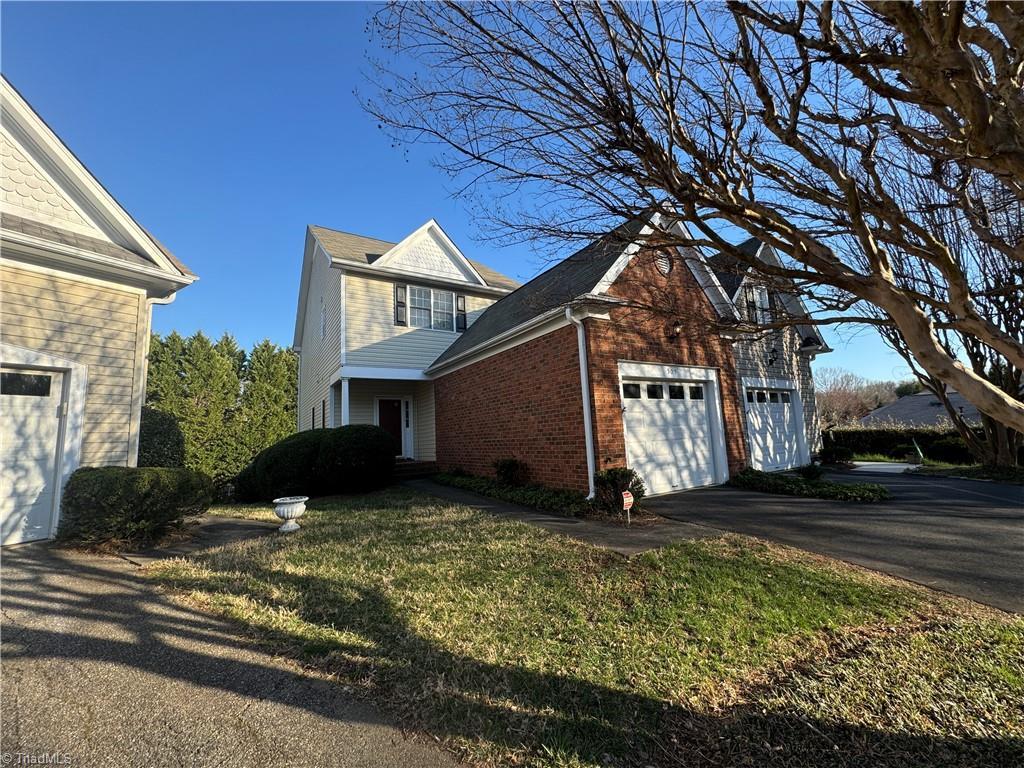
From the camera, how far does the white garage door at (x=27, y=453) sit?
5.64 metres

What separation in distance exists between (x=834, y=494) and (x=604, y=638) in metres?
7.43

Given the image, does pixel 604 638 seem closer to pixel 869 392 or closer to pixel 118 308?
pixel 118 308

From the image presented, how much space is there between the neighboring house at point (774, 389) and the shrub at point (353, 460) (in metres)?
9.47

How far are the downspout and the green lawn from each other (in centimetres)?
263

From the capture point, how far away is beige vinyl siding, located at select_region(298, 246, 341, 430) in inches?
565

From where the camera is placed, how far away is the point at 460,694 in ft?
8.86

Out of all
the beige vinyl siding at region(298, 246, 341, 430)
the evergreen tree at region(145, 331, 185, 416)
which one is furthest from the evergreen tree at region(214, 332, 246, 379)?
the beige vinyl siding at region(298, 246, 341, 430)

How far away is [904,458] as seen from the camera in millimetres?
18547

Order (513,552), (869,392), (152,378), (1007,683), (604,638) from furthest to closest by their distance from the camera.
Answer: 1. (869,392)
2. (152,378)
3. (513,552)
4. (604,638)
5. (1007,683)

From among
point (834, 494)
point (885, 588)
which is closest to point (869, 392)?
point (834, 494)

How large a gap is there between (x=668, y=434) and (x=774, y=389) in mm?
5574

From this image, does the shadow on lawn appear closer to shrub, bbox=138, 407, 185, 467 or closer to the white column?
shrub, bbox=138, 407, 185, 467

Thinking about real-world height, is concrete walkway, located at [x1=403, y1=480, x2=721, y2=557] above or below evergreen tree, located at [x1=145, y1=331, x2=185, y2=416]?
below

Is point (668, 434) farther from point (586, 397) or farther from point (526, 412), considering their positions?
point (526, 412)
